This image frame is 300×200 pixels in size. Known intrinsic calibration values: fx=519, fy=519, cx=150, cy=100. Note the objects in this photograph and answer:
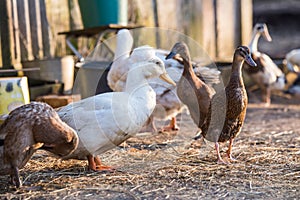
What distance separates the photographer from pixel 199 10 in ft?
30.4

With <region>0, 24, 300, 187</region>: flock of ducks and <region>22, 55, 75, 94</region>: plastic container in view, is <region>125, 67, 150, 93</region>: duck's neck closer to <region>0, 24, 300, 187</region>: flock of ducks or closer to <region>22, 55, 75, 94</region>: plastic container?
<region>0, 24, 300, 187</region>: flock of ducks

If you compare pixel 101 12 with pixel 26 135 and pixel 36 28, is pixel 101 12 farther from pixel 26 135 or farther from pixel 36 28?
pixel 26 135

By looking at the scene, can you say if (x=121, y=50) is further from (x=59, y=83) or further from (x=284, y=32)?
(x=284, y=32)

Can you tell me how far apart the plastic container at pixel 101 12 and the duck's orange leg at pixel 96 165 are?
10.0 feet

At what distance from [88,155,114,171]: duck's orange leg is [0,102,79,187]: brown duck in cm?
51

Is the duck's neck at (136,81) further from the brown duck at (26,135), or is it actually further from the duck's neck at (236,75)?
the brown duck at (26,135)

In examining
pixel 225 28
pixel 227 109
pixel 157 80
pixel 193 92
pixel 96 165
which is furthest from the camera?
pixel 225 28

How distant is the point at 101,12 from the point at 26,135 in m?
3.65

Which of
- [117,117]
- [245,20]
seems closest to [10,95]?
[117,117]

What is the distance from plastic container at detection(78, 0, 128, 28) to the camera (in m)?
6.71

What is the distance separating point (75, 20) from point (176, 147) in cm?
339

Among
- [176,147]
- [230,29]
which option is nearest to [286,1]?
[230,29]

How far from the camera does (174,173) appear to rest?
12.6ft

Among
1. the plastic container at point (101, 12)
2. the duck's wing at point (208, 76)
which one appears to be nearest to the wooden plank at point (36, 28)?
the plastic container at point (101, 12)
